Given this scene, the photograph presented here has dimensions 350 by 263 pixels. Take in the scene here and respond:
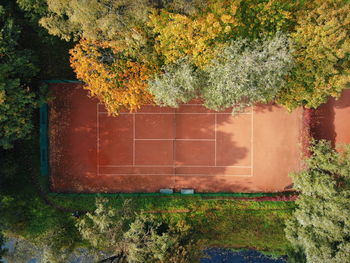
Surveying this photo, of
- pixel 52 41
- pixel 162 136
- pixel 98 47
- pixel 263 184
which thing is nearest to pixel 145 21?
pixel 98 47

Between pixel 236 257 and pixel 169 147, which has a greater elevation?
pixel 169 147

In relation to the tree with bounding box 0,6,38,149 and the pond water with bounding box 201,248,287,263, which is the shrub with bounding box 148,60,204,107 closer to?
the tree with bounding box 0,6,38,149

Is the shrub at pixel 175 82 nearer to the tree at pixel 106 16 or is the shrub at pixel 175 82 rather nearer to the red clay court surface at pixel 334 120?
the tree at pixel 106 16

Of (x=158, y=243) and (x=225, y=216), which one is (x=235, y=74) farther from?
(x=225, y=216)

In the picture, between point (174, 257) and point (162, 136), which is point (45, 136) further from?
point (174, 257)

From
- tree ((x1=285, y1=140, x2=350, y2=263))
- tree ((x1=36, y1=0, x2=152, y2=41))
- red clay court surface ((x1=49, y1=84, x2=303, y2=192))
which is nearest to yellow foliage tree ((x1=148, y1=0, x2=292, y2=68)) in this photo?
tree ((x1=36, y1=0, x2=152, y2=41))

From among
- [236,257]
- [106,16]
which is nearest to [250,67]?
[106,16]

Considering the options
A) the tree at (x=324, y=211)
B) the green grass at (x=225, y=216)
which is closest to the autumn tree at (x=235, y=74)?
the tree at (x=324, y=211)
